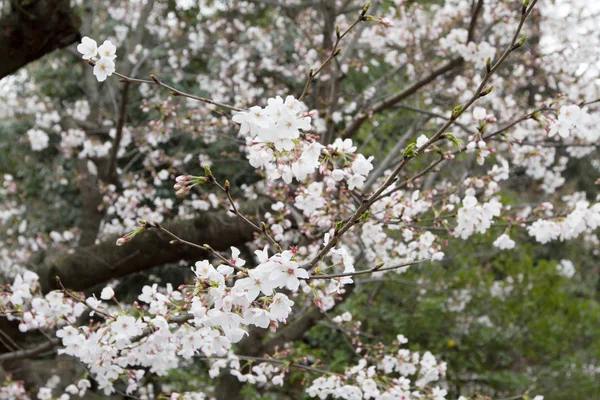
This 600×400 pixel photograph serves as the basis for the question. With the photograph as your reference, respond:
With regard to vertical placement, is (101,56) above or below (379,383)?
above

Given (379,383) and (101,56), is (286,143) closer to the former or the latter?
(101,56)

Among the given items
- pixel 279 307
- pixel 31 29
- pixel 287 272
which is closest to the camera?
pixel 287 272

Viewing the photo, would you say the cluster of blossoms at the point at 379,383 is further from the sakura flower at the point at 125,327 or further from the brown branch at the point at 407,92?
the brown branch at the point at 407,92

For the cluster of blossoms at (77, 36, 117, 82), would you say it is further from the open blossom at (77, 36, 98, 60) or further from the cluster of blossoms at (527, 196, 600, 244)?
the cluster of blossoms at (527, 196, 600, 244)

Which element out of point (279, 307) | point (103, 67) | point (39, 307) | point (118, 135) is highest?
point (118, 135)

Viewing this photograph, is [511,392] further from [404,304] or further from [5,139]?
[5,139]

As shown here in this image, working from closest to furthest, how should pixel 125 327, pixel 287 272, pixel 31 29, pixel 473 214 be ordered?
1. pixel 287 272
2. pixel 125 327
3. pixel 473 214
4. pixel 31 29

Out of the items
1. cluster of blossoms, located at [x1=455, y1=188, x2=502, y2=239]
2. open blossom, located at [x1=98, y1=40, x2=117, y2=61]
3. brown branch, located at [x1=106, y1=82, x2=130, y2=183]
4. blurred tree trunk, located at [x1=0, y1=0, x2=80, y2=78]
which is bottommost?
open blossom, located at [x1=98, y1=40, x2=117, y2=61]

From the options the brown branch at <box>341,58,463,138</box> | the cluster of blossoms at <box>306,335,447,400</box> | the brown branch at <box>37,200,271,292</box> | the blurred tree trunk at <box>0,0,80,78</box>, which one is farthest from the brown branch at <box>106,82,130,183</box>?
the cluster of blossoms at <box>306,335,447,400</box>

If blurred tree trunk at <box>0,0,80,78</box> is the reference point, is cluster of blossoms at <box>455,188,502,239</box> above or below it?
below

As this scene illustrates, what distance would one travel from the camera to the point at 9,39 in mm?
2861

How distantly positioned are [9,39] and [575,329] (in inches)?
205

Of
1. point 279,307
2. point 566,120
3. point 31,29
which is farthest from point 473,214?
point 31,29

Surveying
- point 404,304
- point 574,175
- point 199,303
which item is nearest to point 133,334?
point 199,303
